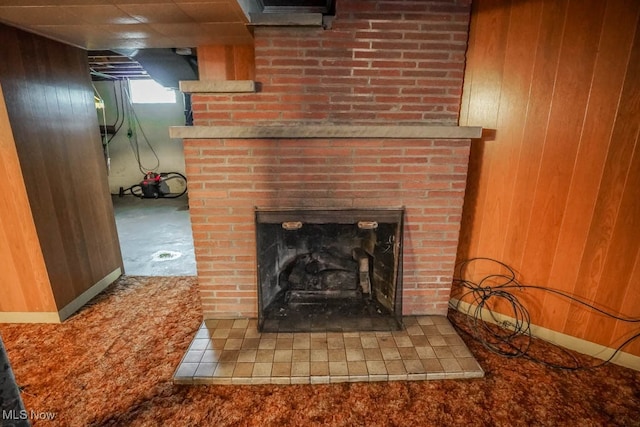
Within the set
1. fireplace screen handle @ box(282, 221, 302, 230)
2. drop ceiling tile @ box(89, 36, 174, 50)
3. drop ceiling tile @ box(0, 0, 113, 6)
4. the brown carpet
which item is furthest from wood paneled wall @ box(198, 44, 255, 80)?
the brown carpet

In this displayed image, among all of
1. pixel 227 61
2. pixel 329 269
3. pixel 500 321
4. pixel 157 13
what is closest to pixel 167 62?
pixel 227 61

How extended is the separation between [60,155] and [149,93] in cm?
616

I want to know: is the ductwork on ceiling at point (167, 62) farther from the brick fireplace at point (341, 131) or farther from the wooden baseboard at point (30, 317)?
the wooden baseboard at point (30, 317)

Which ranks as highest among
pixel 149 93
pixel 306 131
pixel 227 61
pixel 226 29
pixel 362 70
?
pixel 149 93

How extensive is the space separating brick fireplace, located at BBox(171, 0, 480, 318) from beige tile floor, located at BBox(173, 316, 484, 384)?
0.48 meters

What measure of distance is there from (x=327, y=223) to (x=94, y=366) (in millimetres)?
1738

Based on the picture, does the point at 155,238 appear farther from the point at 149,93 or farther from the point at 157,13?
the point at 149,93

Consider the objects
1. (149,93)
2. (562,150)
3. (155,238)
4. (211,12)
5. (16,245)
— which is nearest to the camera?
(211,12)

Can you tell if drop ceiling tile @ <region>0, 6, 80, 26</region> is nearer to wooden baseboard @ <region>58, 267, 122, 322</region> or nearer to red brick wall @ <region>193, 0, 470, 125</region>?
red brick wall @ <region>193, 0, 470, 125</region>

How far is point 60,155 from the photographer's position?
8.02ft

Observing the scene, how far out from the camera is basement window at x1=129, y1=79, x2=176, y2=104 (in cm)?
760

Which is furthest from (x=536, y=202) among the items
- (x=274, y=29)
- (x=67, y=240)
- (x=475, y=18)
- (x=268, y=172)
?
(x=67, y=240)

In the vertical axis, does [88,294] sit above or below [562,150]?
below

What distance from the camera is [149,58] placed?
121 inches
